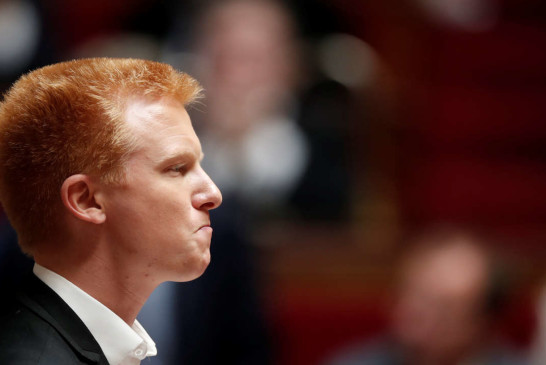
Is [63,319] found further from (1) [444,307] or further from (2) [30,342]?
(1) [444,307]

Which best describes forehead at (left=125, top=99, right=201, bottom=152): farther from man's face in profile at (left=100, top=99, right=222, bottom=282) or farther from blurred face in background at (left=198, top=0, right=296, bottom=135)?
blurred face in background at (left=198, top=0, right=296, bottom=135)

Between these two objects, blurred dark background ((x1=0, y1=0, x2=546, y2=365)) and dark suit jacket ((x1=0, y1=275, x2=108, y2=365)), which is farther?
blurred dark background ((x1=0, y1=0, x2=546, y2=365))

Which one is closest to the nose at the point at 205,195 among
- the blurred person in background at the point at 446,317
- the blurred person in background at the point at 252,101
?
the blurred person in background at the point at 252,101

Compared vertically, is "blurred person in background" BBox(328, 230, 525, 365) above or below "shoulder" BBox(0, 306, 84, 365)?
above

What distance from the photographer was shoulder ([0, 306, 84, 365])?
3.44ft

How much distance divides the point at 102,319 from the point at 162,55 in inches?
84.8

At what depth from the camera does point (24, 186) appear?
1.15 meters

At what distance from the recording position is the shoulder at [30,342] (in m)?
1.05

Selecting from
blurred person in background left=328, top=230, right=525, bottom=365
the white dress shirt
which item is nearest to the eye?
the white dress shirt

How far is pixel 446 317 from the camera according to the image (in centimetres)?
261

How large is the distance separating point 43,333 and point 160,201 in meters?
0.24

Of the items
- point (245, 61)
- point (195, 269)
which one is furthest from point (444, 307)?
point (195, 269)

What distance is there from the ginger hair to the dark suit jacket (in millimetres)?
89

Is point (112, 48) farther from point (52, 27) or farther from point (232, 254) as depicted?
point (232, 254)
